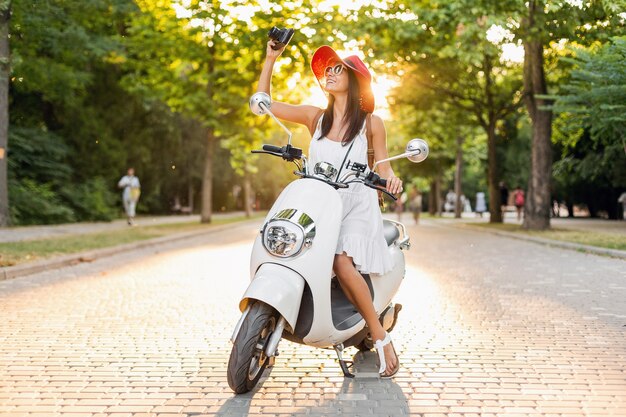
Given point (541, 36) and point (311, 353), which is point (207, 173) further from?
point (311, 353)

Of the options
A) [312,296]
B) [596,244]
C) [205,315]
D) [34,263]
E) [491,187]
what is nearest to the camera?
[312,296]

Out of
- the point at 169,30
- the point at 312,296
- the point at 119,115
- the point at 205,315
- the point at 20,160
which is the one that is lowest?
the point at 205,315

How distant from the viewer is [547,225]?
875 inches

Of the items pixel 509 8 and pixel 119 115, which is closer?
pixel 509 8

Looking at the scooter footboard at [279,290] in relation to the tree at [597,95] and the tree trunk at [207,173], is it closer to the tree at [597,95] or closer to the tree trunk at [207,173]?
the tree at [597,95]

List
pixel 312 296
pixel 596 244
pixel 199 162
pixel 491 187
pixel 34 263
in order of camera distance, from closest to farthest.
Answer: pixel 312 296 < pixel 34 263 < pixel 596 244 < pixel 491 187 < pixel 199 162

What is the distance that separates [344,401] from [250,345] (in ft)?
2.07

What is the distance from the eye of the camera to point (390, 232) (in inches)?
200

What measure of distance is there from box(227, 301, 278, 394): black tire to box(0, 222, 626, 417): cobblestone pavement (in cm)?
13

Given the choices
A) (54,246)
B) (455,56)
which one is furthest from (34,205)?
(455,56)

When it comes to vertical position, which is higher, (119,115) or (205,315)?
(119,115)

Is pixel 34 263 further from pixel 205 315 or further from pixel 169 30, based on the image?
pixel 169 30

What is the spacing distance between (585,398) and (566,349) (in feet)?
4.53

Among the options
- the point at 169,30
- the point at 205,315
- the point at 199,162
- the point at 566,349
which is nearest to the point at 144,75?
the point at 169,30
